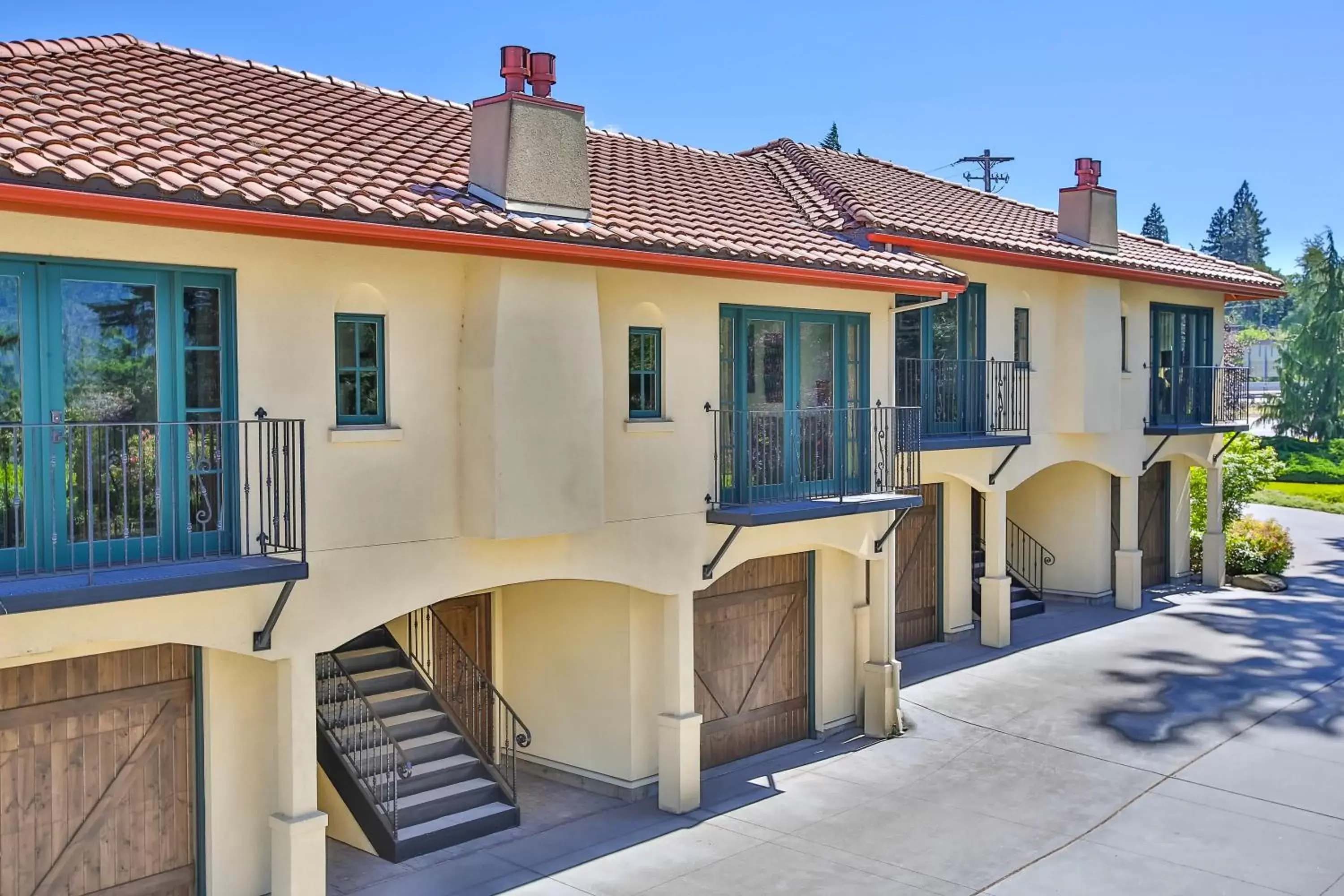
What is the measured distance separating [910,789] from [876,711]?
208 cm

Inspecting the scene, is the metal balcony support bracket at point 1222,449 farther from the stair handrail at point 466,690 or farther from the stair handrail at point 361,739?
the stair handrail at point 361,739

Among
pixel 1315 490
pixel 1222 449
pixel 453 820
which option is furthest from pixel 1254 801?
pixel 1315 490

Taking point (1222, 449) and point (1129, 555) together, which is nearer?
point (1129, 555)

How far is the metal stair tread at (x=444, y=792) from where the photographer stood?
12075mm

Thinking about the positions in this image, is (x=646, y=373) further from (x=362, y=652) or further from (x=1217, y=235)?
(x=1217, y=235)

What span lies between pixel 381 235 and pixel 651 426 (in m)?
3.82

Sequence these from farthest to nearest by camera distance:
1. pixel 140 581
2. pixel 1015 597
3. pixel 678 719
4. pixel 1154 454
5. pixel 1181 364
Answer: pixel 1181 364, pixel 1154 454, pixel 1015 597, pixel 678 719, pixel 140 581

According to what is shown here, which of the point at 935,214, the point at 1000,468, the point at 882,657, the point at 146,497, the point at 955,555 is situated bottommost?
the point at 882,657

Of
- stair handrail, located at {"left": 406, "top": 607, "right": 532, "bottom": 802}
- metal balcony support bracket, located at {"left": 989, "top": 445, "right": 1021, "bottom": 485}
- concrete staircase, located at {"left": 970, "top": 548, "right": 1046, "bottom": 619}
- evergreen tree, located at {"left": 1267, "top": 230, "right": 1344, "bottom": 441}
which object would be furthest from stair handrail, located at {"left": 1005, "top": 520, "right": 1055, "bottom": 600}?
evergreen tree, located at {"left": 1267, "top": 230, "right": 1344, "bottom": 441}

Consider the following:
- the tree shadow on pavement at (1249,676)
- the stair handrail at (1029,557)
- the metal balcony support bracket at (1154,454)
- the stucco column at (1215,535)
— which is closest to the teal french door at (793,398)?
the tree shadow on pavement at (1249,676)

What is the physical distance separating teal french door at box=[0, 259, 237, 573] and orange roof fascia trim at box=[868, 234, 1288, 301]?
940cm

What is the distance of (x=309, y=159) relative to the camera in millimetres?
10672

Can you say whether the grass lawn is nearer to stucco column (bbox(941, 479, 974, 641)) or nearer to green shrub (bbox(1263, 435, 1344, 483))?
green shrub (bbox(1263, 435, 1344, 483))

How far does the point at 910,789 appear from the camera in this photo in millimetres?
13656
